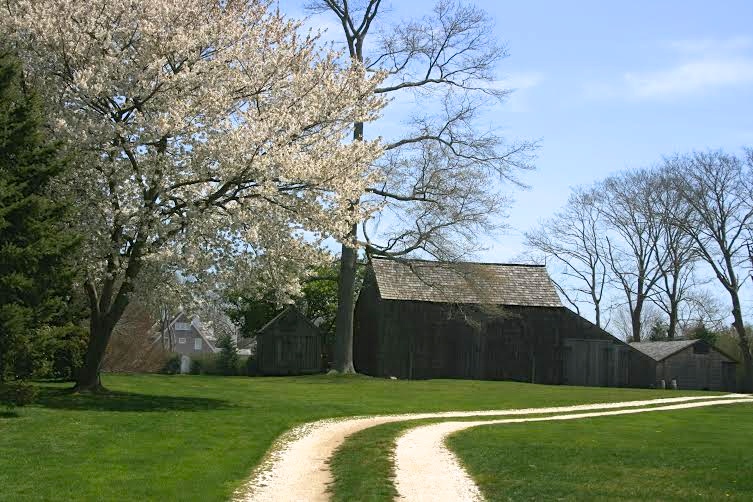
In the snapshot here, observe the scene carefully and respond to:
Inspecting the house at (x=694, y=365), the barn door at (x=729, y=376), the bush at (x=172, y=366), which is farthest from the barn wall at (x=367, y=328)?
the barn door at (x=729, y=376)

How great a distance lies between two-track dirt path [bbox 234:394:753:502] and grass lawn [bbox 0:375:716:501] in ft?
1.26

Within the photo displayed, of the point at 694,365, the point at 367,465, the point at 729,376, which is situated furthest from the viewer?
the point at 729,376

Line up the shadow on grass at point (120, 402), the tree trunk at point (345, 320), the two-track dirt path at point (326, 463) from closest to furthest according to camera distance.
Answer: the two-track dirt path at point (326, 463), the shadow on grass at point (120, 402), the tree trunk at point (345, 320)

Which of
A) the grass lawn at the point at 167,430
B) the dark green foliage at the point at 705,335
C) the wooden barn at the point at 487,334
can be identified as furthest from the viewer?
the dark green foliage at the point at 705,335

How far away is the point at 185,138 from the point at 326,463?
37.9ft

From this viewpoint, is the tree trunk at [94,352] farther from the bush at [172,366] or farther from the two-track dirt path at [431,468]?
the bush at [172,366]

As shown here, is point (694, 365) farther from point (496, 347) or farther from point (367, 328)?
point (367, 328)

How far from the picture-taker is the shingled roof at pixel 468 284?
44.9 metres

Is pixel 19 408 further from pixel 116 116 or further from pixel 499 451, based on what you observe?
pixel 499 451

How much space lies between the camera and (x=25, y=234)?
62.3 feet

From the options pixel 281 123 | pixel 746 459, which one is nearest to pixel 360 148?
pixel 281 123

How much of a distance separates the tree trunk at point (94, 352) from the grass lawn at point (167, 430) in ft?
2.37

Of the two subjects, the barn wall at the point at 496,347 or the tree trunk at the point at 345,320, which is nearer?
the tree trunk at the point at 345,320

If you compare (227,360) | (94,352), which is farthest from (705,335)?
(94,352)
